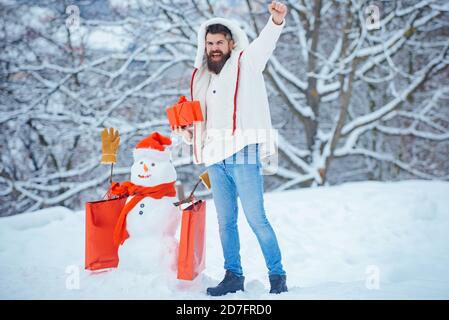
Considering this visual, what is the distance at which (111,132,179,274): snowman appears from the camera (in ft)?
8.04

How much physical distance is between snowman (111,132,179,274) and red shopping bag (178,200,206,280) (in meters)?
0.17

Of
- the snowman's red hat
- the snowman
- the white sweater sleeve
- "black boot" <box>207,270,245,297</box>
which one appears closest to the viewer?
the white sweater sleeve

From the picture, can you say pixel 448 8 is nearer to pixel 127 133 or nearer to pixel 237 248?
pixel 127 133

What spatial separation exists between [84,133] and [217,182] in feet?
20.3

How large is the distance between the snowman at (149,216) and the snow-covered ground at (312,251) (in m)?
0.10

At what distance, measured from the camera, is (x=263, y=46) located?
217 centimetres

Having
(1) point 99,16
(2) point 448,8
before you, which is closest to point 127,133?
(1) point 99,16

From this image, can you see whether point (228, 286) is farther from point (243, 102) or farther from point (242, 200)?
point (243, 102)

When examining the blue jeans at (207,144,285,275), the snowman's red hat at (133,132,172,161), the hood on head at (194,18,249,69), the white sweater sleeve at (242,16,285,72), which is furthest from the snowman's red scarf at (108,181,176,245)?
the white sweater sleeve at (242,16,285,72)

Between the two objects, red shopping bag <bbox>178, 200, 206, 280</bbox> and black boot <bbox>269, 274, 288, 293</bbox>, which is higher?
red shopping bag <bbox>178, 200, 206, 280</bbox>

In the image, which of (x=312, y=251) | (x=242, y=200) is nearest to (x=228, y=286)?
(x=242, y=200)

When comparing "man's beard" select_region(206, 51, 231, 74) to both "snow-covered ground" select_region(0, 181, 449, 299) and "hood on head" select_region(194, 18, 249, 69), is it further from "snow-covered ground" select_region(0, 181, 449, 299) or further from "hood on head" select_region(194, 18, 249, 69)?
"snow-covered ground" select_region(0, 181, 449, 299)
